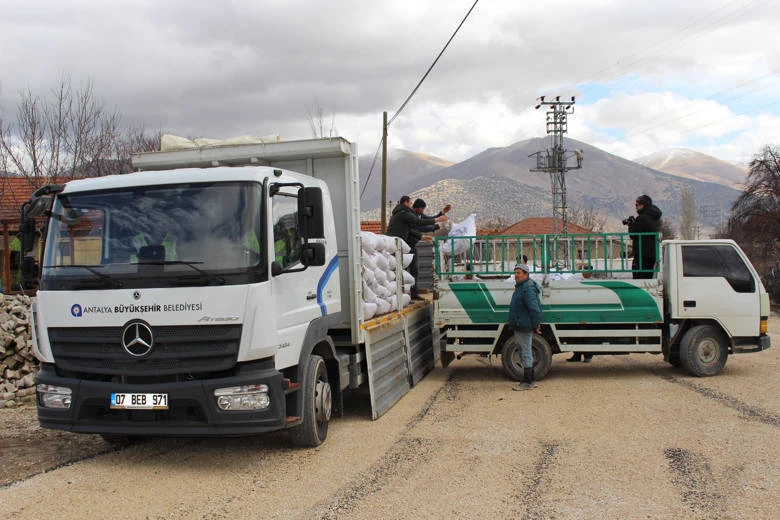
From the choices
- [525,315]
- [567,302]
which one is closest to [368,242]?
[525,315]

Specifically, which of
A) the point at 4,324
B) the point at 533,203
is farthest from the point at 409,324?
the point at 533,203

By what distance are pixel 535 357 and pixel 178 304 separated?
6.08 meters

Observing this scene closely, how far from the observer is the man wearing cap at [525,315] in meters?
9.38

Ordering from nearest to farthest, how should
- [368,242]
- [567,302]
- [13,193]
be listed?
1. [368,242]
2. [567,302]
3. [13,193]

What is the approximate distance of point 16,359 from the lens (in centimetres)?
1066

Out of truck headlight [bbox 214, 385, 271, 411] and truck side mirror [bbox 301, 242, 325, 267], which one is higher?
truck side mirror [bbox 301, 242, 325, 267]

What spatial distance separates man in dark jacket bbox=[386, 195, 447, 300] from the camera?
35.5ft

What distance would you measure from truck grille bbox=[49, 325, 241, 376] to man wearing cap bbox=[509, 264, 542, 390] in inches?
196

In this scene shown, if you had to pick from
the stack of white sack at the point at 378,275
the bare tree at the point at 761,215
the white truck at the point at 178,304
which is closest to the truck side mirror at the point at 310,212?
the white truck at the point at 178,304

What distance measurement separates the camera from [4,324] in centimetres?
1089

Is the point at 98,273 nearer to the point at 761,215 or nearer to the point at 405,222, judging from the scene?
the point at 405,222

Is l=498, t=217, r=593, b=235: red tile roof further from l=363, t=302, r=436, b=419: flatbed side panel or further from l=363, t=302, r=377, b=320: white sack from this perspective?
l=363, t=302, r=377, b=320: white sack

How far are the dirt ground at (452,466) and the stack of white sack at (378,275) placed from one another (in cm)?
131

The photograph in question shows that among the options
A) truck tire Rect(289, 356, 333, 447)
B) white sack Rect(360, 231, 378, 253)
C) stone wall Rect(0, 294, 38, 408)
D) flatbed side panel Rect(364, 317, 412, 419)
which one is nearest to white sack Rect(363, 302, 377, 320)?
flatbed side panel Rect(364, 317, 412, 419)
